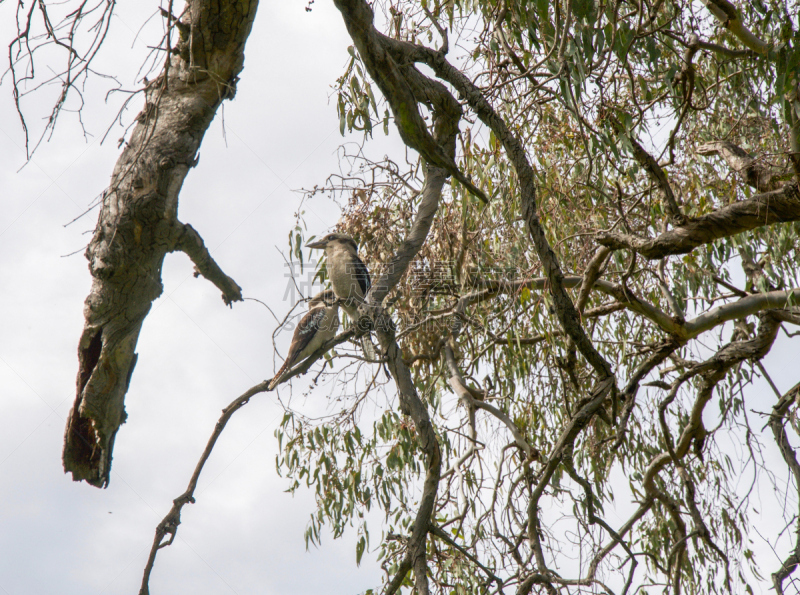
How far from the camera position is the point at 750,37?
276cm

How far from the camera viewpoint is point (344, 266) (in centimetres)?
455

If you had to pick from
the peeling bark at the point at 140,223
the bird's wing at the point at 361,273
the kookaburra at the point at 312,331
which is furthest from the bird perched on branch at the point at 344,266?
the peeling bark at the point at 140,223

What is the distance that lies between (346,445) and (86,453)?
231cm

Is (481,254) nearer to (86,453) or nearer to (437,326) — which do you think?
(437,326)

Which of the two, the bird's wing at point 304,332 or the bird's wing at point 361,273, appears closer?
the bird's wing at point 361,273

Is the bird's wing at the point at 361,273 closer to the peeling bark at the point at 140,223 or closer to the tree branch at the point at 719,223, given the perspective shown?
the tree branch at the point at 719,223

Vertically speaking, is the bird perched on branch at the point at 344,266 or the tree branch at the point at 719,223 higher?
the bird perched on branch at the point at 344,266

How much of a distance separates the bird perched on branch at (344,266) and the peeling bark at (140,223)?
7.60 feet

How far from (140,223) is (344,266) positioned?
8.63ft

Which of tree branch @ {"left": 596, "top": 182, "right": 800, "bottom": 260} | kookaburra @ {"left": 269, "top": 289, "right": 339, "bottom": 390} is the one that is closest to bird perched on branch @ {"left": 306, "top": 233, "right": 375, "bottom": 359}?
kookaburra @ {"left": 269, "top": 289, "right": 339, "bottom": 390}

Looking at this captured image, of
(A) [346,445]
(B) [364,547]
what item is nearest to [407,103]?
(A) [346,445]

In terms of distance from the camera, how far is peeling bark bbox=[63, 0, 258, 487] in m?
1.95

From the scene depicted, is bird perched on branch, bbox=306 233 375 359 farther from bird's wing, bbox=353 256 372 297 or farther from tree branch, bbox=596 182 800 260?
tree branch, bbox=596 182 800 260

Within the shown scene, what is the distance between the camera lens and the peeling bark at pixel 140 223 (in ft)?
6.38
